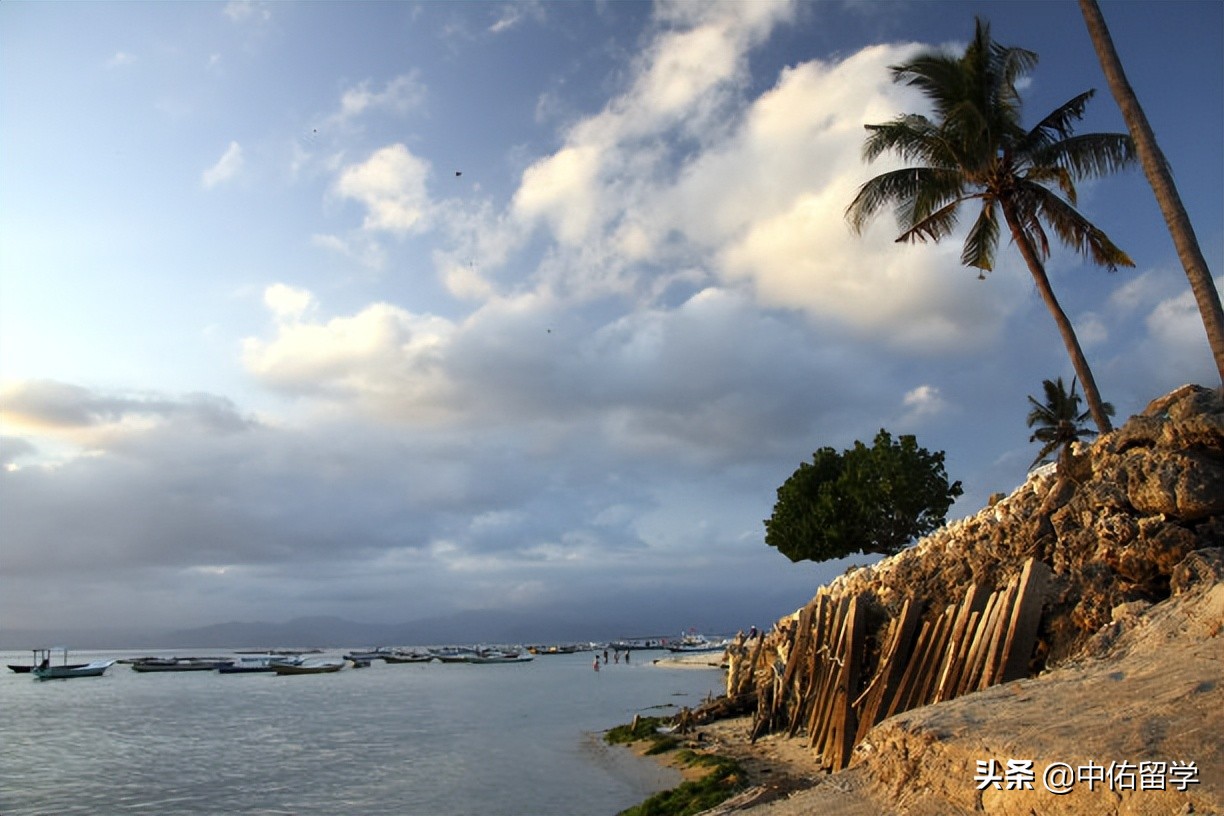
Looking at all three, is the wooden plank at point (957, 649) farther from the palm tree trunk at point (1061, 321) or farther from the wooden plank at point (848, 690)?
the palm tree trunk at point (1061, 321)

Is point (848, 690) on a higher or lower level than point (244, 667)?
higher

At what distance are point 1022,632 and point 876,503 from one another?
1180 inches

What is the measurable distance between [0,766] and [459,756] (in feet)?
47.1

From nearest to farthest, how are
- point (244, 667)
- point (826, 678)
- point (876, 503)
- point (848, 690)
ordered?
point (848, 690)
point (826, 678)
point (876, 503)
point (244, 667)

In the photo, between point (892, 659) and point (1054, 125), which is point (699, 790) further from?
point (1054, 125)

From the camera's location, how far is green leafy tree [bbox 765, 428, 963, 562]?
39.0 meters

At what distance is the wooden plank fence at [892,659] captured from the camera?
35.0 feet

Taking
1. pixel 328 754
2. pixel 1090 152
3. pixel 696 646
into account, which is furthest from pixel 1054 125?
pixel 696 646

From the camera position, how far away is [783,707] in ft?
65.8

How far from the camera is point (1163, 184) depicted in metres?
12.2

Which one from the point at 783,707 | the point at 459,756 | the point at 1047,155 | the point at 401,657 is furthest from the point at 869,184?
the point at 401,657

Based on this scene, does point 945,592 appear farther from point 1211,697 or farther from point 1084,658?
point 1211,697

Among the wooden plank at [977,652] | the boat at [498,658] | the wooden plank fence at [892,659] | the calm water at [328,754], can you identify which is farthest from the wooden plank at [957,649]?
the boat at [498,658]

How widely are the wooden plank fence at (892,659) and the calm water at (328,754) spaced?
404 centimetres
